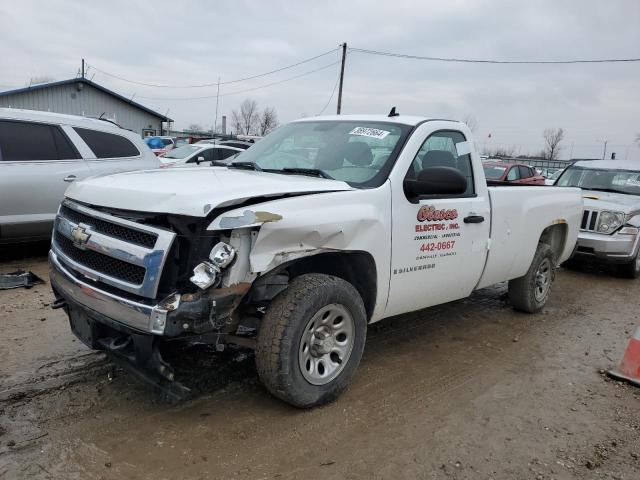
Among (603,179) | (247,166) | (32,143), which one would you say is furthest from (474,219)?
(603,179)

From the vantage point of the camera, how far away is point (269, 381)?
3.12 m

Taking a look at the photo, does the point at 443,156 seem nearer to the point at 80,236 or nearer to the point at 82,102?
the point at 80,236

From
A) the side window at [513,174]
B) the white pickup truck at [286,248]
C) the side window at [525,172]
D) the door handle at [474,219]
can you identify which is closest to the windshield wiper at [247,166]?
the white pickup truck at [286,248]

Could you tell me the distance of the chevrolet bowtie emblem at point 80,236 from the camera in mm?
3117

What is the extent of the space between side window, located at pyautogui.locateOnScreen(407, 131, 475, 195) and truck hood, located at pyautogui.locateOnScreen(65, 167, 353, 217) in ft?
2.70

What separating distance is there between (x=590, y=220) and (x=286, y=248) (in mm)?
7057

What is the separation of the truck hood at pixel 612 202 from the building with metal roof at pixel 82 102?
2590cm

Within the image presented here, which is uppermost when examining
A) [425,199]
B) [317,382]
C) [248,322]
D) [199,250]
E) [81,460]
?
[425,199]

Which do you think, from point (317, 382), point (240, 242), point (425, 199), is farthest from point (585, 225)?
point (240, 242)

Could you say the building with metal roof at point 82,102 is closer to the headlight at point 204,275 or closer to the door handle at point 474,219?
the door handle at point 474,219

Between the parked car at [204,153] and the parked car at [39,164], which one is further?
the parked car at [204,153]

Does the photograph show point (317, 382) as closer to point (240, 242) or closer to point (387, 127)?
point (240, 242)

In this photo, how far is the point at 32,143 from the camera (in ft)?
21.4

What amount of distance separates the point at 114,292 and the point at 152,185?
670 mm
